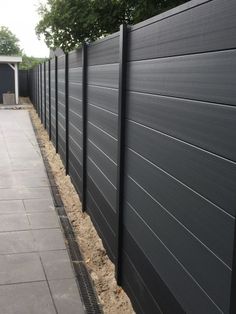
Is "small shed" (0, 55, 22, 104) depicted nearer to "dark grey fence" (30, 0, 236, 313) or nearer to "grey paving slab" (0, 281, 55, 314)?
"dark grey fence" (30, 0, 236, 313)

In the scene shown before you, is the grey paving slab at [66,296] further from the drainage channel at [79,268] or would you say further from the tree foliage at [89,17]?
the tree foliage at [89,17]

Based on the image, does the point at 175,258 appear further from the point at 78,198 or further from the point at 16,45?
the point at 16,45

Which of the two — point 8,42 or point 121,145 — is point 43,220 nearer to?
point 121,145

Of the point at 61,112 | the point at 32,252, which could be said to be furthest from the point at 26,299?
the point at 61,112

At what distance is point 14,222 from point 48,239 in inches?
27.1

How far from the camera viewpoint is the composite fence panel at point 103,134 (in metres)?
4.03

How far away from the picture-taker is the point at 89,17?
11.1 m

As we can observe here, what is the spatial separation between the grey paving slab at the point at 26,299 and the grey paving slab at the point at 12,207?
6.77 feet

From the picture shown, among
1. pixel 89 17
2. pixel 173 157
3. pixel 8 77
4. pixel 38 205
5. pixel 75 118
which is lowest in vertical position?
pixel 38 205

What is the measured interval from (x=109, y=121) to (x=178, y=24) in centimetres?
185

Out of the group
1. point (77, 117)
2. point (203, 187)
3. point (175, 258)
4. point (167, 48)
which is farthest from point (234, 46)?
point (77, 117)

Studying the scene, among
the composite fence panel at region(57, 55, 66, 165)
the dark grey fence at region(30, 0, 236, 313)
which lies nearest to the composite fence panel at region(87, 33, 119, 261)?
the dark grey fence at region(30, 0, 236, 313)

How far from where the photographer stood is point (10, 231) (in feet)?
16.6

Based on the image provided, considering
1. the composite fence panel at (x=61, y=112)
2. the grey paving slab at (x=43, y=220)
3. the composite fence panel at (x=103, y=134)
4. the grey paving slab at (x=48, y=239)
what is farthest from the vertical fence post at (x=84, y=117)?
the composite fence panel at (x=61, y=112)
